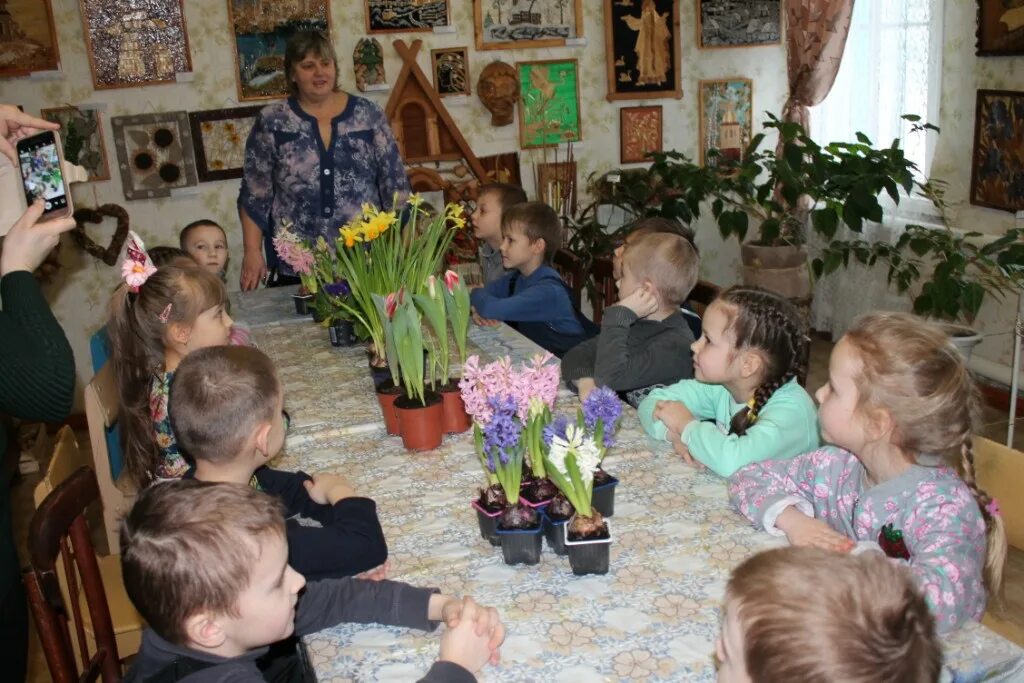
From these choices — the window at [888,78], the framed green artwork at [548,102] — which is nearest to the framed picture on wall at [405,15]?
the framed green artwork at [548,102]

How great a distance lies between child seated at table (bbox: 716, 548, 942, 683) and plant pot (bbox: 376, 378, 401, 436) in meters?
1.40

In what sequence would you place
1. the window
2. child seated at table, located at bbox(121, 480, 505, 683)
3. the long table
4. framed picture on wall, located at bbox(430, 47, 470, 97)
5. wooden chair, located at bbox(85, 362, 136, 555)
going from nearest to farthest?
child seated at table, located at bbox(121, 480, 505, 683) < the long table < wooden chair, located at bbox(85, 362, 136, 555) < the window < framed picture on wall, located at bbox(430, 47, 470, 97)

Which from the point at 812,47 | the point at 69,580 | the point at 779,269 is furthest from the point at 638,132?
the point at 69,580

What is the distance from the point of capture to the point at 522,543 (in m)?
1.72

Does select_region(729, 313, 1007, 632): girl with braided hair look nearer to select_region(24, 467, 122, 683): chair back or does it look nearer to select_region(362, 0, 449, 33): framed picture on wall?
select_region(24, 467, 122, 683): chair back

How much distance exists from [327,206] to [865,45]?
3.40 m

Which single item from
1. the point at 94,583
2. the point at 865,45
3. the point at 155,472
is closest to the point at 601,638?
the point at 94,583

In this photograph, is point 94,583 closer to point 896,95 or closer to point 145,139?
point 145,139

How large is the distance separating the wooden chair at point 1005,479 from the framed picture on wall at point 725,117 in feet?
13.9

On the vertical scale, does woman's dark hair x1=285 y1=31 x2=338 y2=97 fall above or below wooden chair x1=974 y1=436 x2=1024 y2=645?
above

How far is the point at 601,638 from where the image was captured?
1.49m

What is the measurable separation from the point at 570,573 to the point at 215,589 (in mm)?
614

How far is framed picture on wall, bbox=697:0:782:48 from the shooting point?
5879 mm

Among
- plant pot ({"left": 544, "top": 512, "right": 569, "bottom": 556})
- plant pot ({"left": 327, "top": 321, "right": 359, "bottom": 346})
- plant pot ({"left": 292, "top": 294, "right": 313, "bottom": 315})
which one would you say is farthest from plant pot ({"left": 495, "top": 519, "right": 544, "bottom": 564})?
plant pot ({"left": 292, "top": 294, "right": 313, "bottom": 315})
